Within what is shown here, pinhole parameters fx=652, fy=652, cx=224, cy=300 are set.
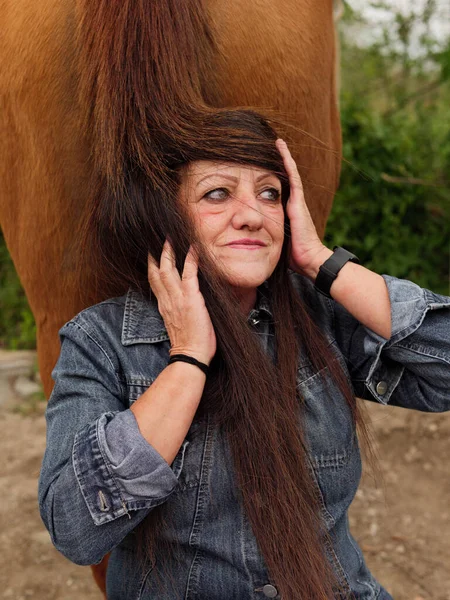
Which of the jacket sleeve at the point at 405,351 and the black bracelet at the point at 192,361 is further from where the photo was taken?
the jacket sleeve at the point at 405,351

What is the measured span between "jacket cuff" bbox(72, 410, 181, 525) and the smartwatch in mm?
487

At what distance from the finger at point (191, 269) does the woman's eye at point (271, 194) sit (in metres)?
0.21

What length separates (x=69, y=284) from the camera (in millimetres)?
1406

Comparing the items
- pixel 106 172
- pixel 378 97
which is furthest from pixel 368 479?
pixel 378 97

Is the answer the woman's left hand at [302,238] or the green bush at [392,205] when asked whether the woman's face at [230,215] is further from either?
the green bush at [392,205]

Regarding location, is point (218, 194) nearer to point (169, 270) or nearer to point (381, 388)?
point (169, 270)

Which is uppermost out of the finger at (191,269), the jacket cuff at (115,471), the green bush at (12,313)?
the finger at (191,269)

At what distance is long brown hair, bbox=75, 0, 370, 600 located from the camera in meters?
1.17

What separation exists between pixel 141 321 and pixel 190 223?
22cm

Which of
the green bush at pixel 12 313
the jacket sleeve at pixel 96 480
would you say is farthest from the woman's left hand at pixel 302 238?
the green bush at pixel 12 313

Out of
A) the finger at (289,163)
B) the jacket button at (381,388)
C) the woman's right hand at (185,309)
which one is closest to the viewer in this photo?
the woman's right hand at (185,309)

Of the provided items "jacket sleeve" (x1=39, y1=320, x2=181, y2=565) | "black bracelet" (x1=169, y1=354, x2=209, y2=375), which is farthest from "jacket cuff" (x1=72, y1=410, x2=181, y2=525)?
"black bracelet" (x1=169, y1=354, x2=209, y2=375)

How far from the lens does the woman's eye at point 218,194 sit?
122 cm

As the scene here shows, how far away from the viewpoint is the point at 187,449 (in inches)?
47.8
